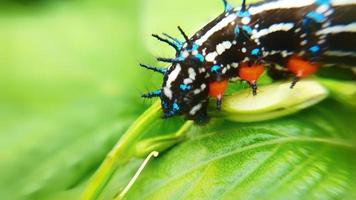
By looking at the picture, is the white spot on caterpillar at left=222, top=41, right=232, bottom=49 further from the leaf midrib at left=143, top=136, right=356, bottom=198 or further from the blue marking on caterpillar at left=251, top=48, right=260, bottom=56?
the leaf midrib at left=143, top=136, right=356, bottom=198

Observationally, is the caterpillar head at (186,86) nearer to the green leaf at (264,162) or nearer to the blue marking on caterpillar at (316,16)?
the green leaf at (264,162)

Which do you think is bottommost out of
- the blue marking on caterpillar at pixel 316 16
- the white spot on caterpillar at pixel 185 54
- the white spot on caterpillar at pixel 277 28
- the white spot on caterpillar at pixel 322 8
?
the white spot on caterpillar at pixel 185 54

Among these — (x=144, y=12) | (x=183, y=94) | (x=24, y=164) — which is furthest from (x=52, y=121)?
(x=183, y=94)

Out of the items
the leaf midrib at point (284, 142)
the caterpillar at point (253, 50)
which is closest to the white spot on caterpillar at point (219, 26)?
the caterpillar at point (253, 50)

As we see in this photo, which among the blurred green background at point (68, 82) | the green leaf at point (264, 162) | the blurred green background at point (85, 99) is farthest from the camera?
the blurred green background at point (68, 82)

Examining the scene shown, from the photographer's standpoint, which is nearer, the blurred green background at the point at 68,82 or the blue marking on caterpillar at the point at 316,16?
the blue marking on caterpillar at the point at 316,16

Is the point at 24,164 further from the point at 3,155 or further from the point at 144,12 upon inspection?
the point at 144,12

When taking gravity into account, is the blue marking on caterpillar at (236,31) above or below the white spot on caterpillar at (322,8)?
below

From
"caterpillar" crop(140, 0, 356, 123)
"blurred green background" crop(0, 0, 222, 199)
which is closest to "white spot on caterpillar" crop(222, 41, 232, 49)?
"caterpillar" crop(140, 0, 356, 123)
